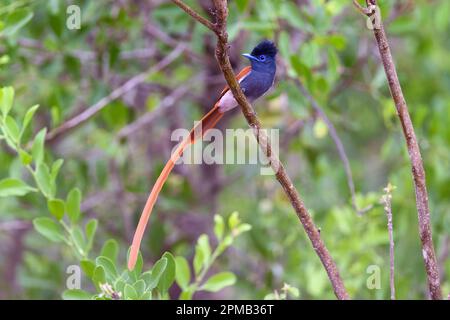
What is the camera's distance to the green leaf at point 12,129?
269cm

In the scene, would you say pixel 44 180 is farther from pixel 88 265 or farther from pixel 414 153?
pixel 414 153

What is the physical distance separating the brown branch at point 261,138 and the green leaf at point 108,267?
0.61 metres

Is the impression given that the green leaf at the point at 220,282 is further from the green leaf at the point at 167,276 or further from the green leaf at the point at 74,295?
the green leaf at the point at 74,295

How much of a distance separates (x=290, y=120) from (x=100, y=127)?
1.43 m

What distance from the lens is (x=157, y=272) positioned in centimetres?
230

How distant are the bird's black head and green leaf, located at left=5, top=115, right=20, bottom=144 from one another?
0.88 metres

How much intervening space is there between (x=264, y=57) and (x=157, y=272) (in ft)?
2.48
